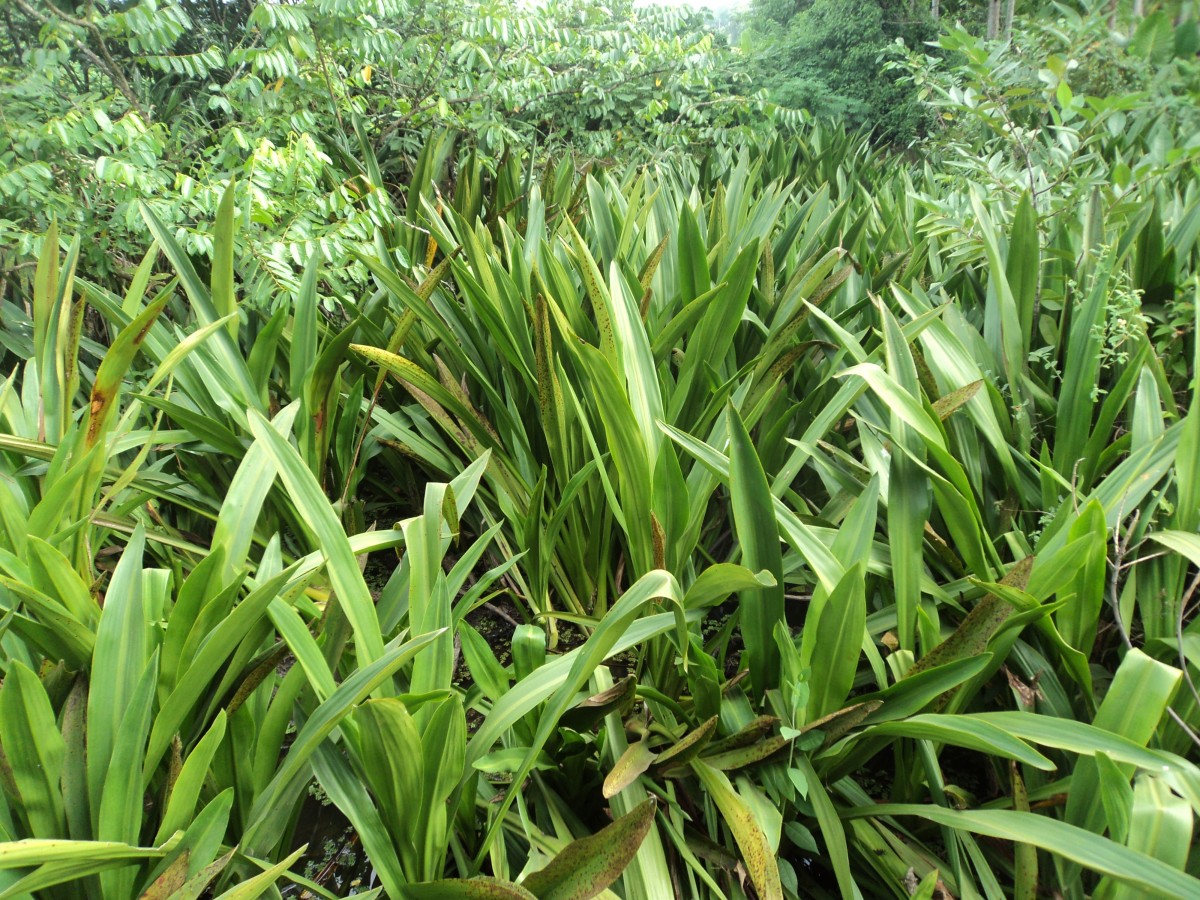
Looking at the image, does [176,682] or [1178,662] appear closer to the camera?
[176,682]

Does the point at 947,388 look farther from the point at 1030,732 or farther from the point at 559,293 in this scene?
the point at 559,293

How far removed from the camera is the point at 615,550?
152 centimetres

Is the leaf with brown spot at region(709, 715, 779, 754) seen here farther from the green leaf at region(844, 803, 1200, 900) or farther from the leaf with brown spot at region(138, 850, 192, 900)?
the leaf with brown spot at region(138, 850, 192, 900)

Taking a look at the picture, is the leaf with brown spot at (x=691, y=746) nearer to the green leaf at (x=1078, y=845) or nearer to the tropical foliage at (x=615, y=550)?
the tropical foliage at (x=615, y=550)

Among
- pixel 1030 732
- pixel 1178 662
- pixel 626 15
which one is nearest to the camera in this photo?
pixel 1030 732

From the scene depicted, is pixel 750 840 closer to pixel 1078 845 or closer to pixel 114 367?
pixel 1078 845

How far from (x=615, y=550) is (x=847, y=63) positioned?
8265 mm

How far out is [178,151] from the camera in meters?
2.22

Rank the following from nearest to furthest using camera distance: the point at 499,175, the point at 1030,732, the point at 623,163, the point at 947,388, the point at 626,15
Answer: the point at 1030,732
the point at 947,388
the point at 499,175
the point at 623,163
the point at 626,15

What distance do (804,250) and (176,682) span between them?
1.61 m

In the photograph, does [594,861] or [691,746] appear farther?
[691,746]

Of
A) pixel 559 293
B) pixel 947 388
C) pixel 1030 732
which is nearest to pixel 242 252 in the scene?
pixel 559 293

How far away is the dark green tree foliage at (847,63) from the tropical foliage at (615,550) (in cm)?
613

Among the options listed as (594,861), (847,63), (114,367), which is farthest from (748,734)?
(847,63)
